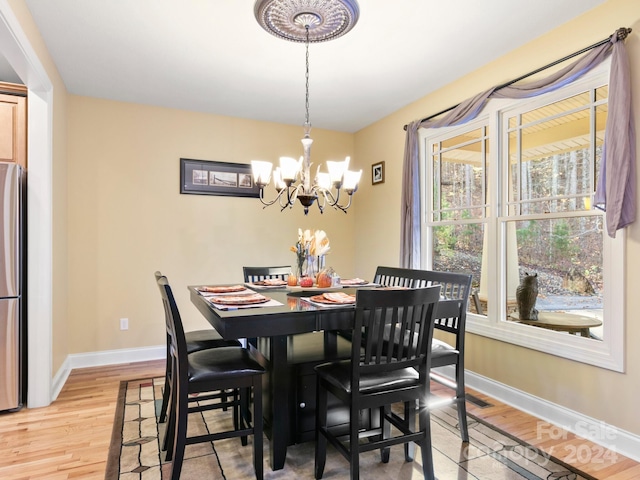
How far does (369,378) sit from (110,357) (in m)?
3.00

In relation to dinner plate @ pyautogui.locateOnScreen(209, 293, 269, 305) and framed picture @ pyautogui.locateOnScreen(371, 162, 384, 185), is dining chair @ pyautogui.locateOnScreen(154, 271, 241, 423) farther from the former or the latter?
framed picture @ pyautogui.locateOnScreen(371, 162, 384, 185)

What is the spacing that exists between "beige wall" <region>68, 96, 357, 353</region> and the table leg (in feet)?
7.82

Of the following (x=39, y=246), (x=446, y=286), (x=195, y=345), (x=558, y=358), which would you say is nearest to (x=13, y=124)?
(x=39, y=246)

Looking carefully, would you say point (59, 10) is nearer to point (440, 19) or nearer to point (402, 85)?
point (440, 19)

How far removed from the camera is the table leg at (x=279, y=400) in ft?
6.47

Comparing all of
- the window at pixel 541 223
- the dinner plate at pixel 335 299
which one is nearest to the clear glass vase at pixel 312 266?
the dinner plate at pixel 335 299

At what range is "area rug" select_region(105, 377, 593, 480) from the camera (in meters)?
1.95

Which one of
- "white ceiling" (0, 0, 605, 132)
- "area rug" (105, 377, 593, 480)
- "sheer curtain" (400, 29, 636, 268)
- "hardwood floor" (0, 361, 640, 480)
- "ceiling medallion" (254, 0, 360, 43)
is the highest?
"white ceiling" (0, 0, 605, 132)

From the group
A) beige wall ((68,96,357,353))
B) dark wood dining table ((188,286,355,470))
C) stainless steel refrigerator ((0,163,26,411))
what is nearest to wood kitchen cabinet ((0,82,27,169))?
stainless steel refrigerator ((0,163,26,411))

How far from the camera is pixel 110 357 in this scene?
148 inches

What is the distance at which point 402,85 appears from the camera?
3.43 m

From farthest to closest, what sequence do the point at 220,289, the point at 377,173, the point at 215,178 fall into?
the point at 377,173, the point at 215,178, the point at 220,289

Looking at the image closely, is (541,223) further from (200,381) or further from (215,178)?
(215,178)

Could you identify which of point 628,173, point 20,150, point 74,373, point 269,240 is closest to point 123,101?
point 20,150
